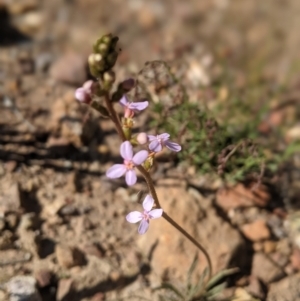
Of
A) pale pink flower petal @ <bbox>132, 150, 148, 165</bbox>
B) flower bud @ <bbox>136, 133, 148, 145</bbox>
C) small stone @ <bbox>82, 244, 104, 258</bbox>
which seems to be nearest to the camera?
pale pink flower petal @ <bbox>132, 150, 148, 165</bbox>

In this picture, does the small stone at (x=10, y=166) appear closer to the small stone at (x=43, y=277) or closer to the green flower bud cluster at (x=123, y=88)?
the small stone at (x=43, y=277)

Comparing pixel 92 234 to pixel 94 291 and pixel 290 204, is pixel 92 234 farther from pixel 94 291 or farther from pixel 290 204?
pixel 290 204

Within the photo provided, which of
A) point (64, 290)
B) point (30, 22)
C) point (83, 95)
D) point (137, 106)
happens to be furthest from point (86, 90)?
point (30, 22)

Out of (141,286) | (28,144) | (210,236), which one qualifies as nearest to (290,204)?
(210,236)

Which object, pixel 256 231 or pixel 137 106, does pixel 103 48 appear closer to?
pixel 137 106

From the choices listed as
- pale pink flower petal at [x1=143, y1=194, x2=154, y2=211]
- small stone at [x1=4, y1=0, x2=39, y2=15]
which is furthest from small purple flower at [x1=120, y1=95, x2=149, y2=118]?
small stone at [x1=4, y1=0, x2=39, y2=15]

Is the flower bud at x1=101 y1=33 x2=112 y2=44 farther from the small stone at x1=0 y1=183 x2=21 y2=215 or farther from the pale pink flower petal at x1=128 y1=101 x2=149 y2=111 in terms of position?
the small stone at x1=0 y1=183 x2=21 y2=215

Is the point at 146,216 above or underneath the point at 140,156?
underneath
